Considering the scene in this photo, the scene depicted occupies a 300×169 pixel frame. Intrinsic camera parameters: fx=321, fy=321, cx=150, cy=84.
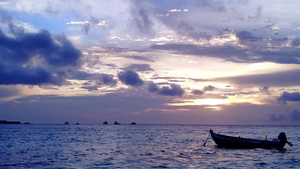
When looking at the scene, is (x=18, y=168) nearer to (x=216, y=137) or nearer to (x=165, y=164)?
(x=165, y=164)

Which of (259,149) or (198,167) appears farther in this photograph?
(259,149)

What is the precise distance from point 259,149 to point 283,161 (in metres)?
14.4

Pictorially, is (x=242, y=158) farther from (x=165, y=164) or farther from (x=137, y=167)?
(x=137, y=167)

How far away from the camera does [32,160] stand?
141 feet

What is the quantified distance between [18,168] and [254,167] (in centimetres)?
2732

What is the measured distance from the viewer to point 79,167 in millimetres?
36812

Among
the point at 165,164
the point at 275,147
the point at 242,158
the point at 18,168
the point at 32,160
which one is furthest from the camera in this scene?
the point at 275,147

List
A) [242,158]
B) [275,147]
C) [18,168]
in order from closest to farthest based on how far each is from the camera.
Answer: [18,168] < [242,158] < [275,147]

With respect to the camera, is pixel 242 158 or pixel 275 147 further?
pixel 275 147

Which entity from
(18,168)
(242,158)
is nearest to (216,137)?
(242,158)

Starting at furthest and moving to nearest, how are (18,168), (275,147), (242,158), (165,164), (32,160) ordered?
1. (275,147)
2. (242,158)
3. (32,160)
4. (165,164)
5. (18,168)

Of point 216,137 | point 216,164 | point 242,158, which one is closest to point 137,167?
point 216,164

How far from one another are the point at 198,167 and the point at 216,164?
376 centimetres

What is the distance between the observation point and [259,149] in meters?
58.7
